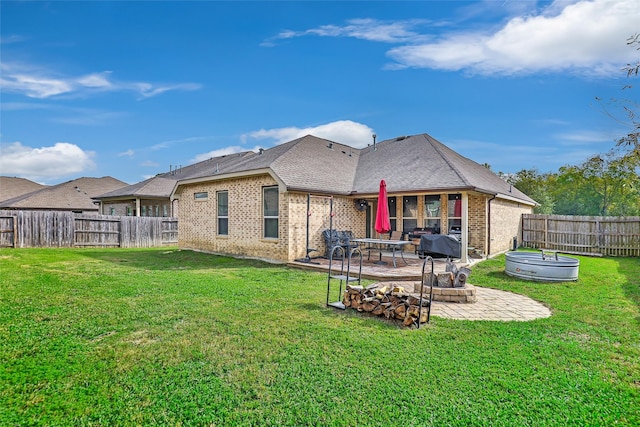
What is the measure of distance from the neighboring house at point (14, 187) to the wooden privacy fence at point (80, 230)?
74.3 feet

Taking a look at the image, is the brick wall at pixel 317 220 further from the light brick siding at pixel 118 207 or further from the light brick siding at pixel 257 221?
the light brick siding at pixel 118 207

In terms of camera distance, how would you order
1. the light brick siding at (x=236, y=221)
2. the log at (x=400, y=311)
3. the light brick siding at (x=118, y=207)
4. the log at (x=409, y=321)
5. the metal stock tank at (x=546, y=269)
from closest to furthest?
1. the log at (x=409, y=321)
2. the log at (x=400, y=311)
3. the metal stock tank at (x=546, y=269)
4. the light brick siding at (x=236, y=221)
5. the light brick siding at (x=118, y=207)

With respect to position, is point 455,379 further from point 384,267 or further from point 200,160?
point 200,160

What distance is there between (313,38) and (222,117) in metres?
7.47

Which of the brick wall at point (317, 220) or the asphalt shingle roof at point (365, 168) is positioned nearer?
the brick wall at point (317, 220)

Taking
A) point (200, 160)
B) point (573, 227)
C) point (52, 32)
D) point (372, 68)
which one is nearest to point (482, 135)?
point (573, 227)

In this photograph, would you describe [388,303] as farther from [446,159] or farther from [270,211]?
[446,159]

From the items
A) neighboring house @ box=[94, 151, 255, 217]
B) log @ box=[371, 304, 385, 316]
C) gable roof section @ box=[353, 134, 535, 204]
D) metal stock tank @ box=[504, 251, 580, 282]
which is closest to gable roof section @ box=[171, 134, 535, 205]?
gable roof section @ box=[353, 134, 535, 204]

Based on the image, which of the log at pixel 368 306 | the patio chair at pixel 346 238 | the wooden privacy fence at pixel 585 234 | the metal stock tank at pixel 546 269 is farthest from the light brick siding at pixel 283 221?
the log at pixel 368 306

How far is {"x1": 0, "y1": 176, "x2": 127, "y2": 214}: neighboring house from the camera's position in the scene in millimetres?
26950

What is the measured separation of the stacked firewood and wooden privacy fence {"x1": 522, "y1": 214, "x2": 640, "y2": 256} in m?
14.3

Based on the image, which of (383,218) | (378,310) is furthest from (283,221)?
(378,310)

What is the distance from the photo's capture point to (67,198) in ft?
93.7

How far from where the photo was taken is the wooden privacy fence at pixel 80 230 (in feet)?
52.4
